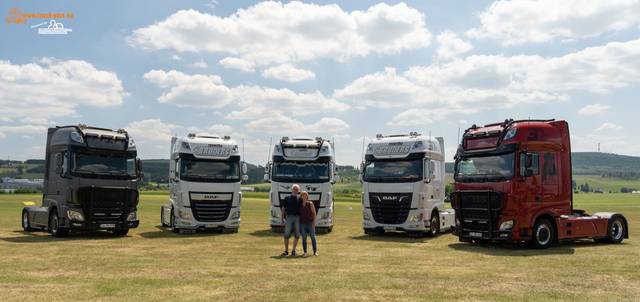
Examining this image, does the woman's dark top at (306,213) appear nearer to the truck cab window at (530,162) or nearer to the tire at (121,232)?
the truck cab window at (530,162)

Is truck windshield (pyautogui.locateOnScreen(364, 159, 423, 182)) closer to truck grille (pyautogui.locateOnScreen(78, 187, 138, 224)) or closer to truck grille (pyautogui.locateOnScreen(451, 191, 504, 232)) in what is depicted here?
truck grille (pyautogui.locateOnScreen(451, 191, 504, 232))

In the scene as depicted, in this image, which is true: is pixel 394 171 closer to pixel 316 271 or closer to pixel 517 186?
pixel 517 186

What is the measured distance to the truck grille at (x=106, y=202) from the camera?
55.1 feet

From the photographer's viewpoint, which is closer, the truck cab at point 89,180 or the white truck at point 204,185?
the truck cab at point 89,180

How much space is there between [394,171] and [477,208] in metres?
4.18

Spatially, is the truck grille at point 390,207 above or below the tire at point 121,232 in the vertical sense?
above

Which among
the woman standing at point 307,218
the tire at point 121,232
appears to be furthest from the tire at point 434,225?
the tire at point 121,232

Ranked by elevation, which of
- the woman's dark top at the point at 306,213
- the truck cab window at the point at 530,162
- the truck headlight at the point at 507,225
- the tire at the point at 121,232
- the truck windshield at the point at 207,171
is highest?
the truck cab window at the point at 530,162

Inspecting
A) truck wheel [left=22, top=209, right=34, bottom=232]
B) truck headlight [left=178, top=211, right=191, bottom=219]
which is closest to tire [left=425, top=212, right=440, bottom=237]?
truck headlight [left=178, top=211, right=191, bottom=219]

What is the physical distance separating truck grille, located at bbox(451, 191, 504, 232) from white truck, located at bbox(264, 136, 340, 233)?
5.80m

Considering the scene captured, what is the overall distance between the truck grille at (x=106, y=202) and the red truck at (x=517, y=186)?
11998mm

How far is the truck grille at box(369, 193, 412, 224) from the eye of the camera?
1756 centimetres

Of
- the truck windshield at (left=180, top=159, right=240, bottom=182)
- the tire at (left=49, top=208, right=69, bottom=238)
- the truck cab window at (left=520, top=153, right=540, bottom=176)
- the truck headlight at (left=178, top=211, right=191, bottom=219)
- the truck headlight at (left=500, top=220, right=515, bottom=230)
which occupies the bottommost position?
the tire at (left=49, top=208, right=69, bottom=238)

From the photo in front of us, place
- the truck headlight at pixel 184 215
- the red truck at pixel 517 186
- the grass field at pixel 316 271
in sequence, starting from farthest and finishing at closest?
the truck headlight at pixel 184 215 → the red truck at pixel 517 186 → the grass field at pixel 316 271
